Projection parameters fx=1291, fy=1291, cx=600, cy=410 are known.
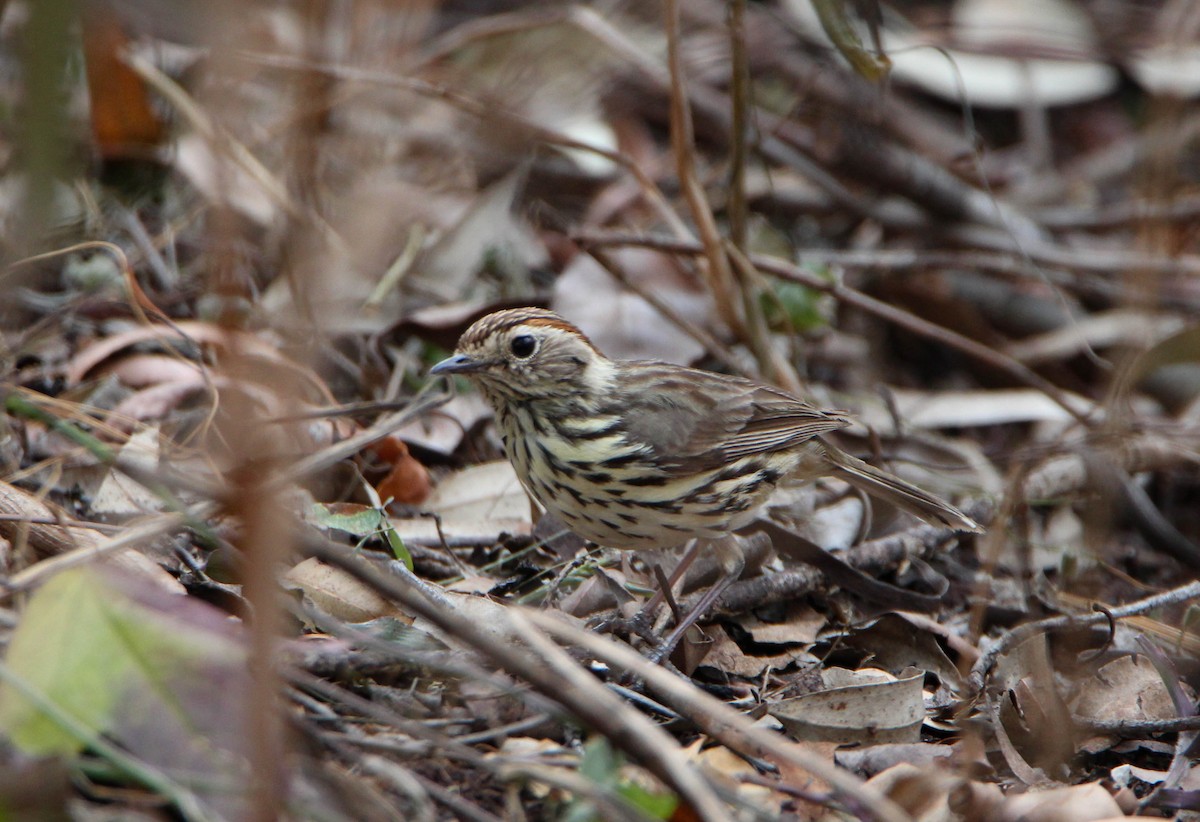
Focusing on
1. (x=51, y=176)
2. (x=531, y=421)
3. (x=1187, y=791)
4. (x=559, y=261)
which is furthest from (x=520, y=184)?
(x=51, y=176)

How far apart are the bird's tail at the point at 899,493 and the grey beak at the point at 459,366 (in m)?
1.60

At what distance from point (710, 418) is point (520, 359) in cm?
76

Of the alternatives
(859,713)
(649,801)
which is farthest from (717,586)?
(649,801)

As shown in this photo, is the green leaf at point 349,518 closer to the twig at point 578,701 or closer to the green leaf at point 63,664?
the green leaf at point 63,664

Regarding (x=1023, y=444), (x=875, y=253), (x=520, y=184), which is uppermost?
(x=520, y=184)

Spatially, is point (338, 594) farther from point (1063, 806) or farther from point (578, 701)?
point (1063, 806)

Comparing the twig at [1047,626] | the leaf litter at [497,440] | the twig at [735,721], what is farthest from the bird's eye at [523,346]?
the twig at [1047,626]

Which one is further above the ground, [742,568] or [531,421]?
[531,421]

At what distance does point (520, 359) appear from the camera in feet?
15.4

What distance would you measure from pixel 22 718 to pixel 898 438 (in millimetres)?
4519

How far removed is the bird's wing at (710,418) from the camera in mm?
4707

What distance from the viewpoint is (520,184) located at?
7.44 m

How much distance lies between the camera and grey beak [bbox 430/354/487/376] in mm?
4621

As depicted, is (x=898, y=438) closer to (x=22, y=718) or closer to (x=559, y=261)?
(x=559, y=261)
